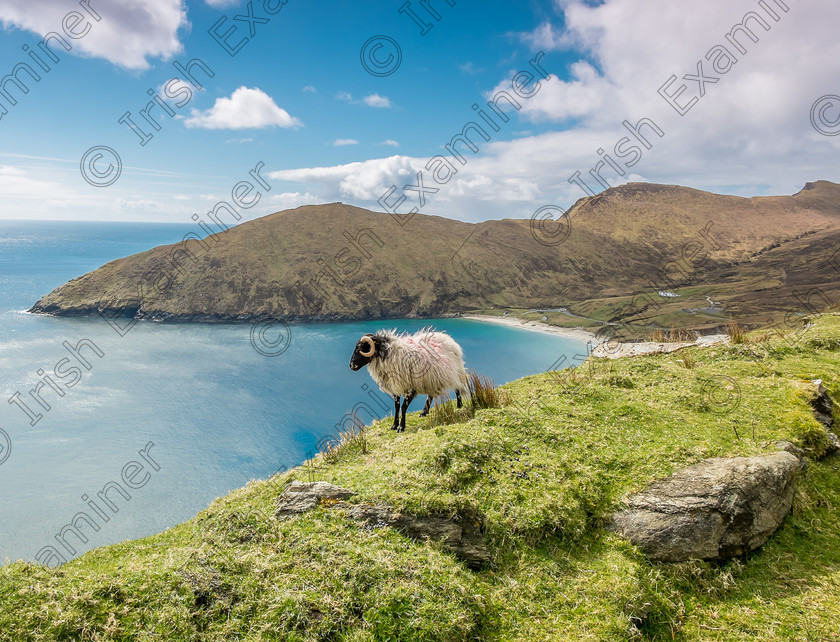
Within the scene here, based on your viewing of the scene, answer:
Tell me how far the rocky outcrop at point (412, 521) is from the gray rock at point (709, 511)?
6.48 feet

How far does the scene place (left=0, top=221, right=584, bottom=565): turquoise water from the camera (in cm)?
3356

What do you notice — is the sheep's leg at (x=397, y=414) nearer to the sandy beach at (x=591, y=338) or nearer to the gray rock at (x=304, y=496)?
the gray rock at (x=304, y=496)

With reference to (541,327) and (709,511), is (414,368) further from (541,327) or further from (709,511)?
Result: (541,327)

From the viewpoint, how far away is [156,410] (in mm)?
53062

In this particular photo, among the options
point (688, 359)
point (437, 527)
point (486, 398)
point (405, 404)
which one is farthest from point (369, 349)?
point (688, 359)

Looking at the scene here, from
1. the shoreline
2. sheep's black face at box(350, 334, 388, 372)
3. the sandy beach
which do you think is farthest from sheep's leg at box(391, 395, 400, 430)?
the shoreline

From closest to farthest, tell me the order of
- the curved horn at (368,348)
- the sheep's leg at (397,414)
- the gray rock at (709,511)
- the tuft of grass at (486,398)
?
1. the gray rock at (709,511)
2. the tuft of grass at (486,398)
3. the sheep's leg at (397,414)
4. the curved horn at (368,348)

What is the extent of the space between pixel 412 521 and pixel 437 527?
33 centimetres

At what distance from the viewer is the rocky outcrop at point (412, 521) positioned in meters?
5.05

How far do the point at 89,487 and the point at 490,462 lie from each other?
44.8m

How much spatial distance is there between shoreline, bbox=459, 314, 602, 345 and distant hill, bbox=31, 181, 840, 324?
681 cm

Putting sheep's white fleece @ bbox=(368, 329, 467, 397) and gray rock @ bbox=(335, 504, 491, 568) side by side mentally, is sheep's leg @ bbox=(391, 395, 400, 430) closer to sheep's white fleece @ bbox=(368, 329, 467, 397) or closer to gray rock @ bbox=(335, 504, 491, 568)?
sheep's white fleece @ bbox=(368, 329, 467, 397)

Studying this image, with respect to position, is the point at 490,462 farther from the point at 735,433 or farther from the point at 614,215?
the point at 614,215

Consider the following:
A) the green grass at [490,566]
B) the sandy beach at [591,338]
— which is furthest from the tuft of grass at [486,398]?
the sandy beach at [591,338]
